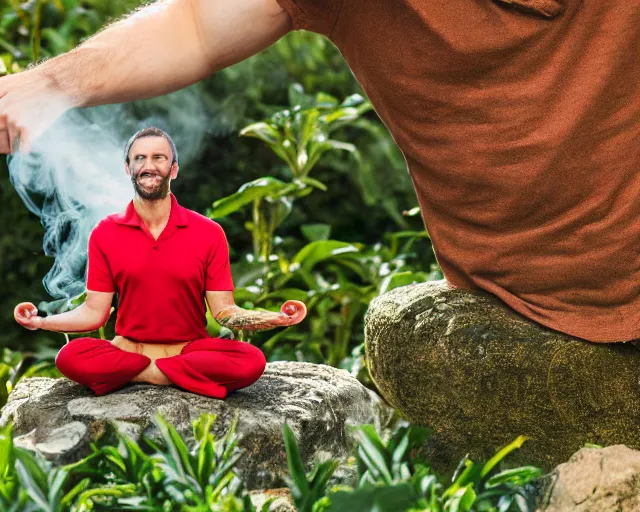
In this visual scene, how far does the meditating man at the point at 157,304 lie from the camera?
7.54ft

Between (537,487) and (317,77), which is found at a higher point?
(317,77)

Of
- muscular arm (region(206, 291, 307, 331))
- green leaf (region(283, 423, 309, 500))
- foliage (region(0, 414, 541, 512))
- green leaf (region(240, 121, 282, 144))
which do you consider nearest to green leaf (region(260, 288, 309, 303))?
green leaf (region(240, 121, 282, 144))

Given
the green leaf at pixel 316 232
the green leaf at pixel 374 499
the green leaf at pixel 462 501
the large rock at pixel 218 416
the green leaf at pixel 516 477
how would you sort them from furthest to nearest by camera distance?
the green leaf at pixel 316 232, the large rock at pixel 218 416, the green leaf at pixel 516 477, the green leaf at pixel 462 501, the green leaf at pixel 374 499

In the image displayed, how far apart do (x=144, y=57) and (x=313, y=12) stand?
421 mm

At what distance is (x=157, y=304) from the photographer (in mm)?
2348

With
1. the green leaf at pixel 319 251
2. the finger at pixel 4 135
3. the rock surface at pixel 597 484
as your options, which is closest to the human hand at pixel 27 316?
the finger at pixel 4 135

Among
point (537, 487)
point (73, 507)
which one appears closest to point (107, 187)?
point (73, 507)

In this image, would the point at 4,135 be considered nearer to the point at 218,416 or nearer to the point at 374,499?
the point at 218,416

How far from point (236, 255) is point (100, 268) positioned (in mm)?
2309

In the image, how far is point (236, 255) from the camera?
4.68m

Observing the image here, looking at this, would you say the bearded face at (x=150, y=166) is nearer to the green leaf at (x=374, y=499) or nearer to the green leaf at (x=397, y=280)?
the green leaf at (x=374, y=499)

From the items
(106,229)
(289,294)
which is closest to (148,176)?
→ (106,229)

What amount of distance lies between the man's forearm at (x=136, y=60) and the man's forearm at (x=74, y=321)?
50 cm

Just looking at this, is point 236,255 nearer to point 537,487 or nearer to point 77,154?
point 77,154
